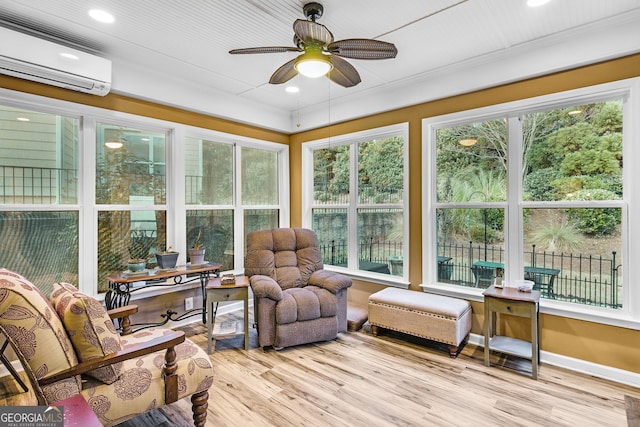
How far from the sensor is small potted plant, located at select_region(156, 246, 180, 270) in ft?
11.6

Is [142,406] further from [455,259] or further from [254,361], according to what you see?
[455,259]

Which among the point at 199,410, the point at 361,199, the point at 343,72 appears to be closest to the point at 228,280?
the point at 199,410

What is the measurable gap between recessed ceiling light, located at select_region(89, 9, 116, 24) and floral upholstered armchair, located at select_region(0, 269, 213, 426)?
75.4 inches

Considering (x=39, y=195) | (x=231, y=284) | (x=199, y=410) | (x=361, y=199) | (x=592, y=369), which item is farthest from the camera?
(x=361, y=199)

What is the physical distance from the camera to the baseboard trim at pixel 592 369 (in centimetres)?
256

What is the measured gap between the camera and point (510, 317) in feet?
10.2

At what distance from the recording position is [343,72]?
257 cm

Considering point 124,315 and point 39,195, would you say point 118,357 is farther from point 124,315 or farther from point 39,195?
point 39,195

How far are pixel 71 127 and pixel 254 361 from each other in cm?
283

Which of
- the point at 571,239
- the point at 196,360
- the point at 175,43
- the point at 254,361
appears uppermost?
the point at 175,43

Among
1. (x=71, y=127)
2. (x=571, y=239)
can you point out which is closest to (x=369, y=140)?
(x=571, y=239)

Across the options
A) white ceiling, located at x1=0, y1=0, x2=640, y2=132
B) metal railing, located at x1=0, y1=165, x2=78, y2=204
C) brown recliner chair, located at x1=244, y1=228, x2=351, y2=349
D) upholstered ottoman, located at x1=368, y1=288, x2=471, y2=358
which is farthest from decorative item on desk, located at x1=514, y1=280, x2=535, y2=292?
metal railing, located at x1=0, y1=165, x2=78, y2=204

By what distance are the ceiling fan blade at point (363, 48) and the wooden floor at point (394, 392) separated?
2450 mm

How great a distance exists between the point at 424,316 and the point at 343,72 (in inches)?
91.3
